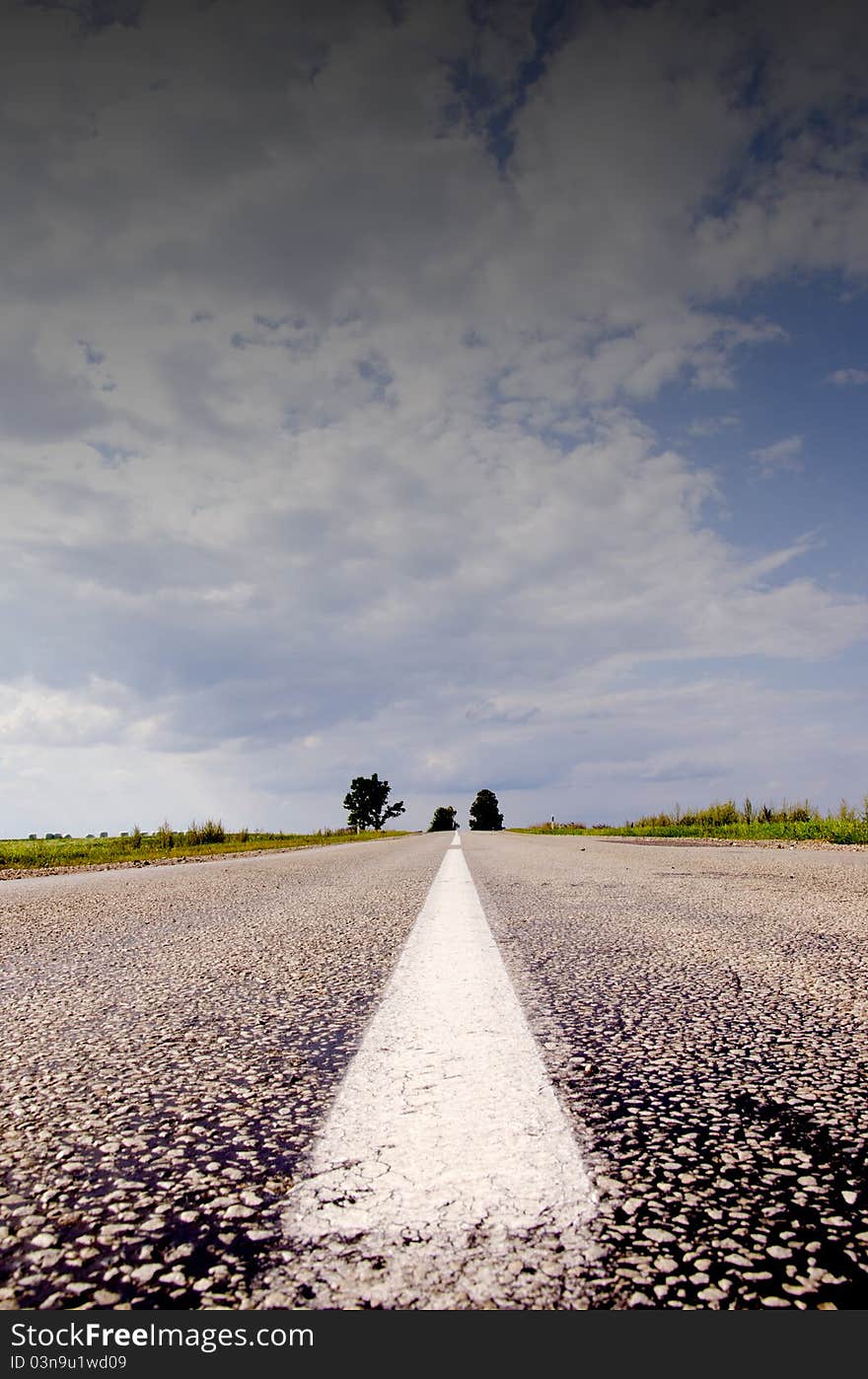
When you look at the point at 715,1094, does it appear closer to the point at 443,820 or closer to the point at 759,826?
the point at 759,826

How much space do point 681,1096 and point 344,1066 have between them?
791 mm

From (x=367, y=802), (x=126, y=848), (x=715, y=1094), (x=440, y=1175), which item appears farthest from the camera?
(x=367, y=802)

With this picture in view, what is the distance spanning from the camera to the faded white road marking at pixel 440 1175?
0.98 metres

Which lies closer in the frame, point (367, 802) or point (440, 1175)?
point (440, 1175)

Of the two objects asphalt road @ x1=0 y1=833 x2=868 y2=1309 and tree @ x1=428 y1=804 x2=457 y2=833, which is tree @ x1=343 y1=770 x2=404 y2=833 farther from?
asphalt road @ x1=0 y1=833 x2=868 y2=1309

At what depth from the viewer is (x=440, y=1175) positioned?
1.26m

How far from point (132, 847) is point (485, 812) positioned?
3504 inches

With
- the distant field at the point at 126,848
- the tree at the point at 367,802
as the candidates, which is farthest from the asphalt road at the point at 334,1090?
the tree at the point at 367,802

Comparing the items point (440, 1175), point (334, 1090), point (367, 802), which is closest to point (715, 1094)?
point (440, 1175)

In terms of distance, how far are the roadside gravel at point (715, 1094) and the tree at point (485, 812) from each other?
10219 centimetres

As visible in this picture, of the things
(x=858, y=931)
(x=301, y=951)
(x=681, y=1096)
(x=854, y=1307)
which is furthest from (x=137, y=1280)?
(x=858, y=931)

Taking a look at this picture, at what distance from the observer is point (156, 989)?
9.01 ft
